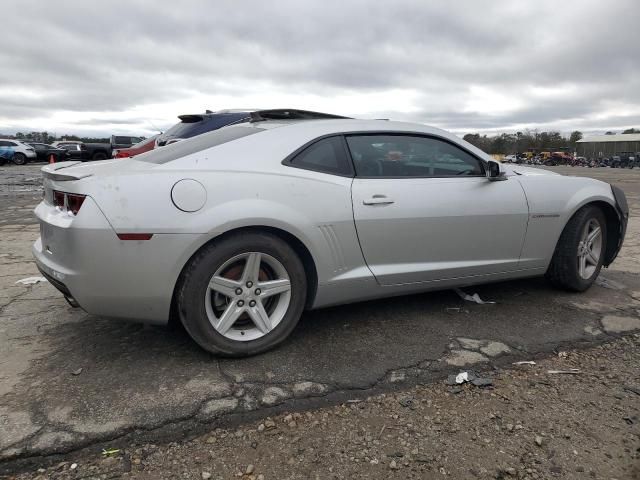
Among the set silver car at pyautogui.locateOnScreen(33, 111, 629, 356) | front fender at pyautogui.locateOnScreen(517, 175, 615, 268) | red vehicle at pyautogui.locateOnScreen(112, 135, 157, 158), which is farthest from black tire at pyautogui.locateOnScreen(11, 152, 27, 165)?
front fender at pyautogui.locateOnScreen(517, 175, 615, 268)

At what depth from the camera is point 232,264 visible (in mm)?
2732

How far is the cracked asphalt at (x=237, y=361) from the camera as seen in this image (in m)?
2.24

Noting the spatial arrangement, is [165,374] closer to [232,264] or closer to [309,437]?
[232,264]

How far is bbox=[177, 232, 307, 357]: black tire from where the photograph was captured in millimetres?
2602

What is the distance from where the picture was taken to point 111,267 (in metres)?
2.49

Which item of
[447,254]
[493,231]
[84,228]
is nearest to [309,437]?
[84,228]

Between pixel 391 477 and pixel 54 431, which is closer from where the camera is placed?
pixel 391 477

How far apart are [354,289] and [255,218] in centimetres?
82

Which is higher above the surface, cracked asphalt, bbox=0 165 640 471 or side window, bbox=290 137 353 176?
side window, bbox=290 137 353 176

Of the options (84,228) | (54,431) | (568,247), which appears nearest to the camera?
(54,431)

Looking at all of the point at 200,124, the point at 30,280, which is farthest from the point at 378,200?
the point at 200,124

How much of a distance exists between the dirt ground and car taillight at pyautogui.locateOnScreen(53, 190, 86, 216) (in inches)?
48.5

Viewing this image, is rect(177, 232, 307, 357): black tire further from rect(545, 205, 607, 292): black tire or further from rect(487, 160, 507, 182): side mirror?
rect(545, 205, 607, 292): black tire

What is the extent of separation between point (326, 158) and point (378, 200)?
42 cm
